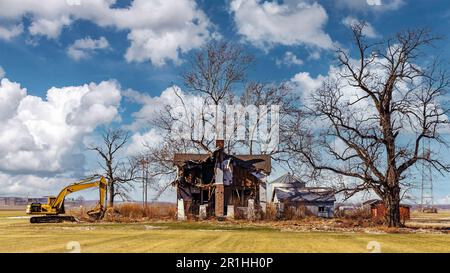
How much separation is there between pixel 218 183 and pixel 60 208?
1643cm

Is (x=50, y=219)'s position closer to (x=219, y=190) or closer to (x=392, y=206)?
(x=219, y=190)

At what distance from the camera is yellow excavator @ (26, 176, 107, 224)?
52.4 m

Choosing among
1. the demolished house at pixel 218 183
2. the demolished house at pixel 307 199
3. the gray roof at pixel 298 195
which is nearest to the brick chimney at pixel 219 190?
the demolished house at pixel 218 183

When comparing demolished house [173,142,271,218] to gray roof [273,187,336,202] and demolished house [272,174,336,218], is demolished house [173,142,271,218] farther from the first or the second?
gray roof [273,187,336,202]

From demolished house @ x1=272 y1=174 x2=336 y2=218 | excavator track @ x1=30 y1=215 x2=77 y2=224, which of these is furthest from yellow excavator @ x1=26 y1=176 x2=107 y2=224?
demolished house @ x1=272 y1=174 x2=336 y2=218

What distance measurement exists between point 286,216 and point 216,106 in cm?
1795

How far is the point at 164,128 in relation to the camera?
63.8m

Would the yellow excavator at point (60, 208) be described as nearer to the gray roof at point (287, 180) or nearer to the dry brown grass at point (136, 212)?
the dry brown grass at point (136, 212)

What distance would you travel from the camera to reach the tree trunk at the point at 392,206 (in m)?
42.2

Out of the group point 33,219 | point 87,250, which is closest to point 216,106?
point 33,219

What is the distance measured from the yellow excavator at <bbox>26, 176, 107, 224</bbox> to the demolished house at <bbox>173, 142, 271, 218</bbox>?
8.32 metres

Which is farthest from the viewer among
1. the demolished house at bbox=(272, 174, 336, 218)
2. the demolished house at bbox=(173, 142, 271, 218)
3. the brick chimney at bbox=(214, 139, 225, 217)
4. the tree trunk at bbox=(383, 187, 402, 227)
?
the demolished house at bbox=(272, 174, 336, 218)

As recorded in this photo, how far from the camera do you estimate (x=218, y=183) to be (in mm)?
58281
